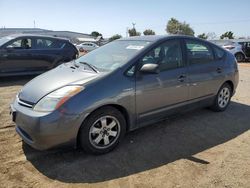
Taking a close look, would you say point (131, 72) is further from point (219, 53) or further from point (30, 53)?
point (30, 53)

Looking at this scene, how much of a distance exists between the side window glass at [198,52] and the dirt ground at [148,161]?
123cm

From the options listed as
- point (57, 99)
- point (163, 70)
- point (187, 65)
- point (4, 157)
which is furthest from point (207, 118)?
point (4, 157)

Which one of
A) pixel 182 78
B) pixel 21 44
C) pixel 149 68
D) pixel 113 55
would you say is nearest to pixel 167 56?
pixel 182 78

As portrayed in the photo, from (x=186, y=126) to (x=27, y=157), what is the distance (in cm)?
278

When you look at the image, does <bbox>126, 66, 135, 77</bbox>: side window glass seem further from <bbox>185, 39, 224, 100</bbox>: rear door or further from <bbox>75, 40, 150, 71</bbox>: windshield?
<bbox>185, 39, 224, 100</bbox>: rear door

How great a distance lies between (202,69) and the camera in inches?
206

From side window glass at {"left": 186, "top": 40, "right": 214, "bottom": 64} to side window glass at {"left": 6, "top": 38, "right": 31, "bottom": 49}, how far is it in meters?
6.41

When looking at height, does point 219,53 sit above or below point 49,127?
above

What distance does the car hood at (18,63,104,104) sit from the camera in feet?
12.1

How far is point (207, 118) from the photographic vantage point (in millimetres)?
5555

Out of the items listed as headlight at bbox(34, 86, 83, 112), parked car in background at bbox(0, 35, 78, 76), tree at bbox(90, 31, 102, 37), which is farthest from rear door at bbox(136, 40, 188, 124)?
tree at bbox(90, 31, 102, 37)

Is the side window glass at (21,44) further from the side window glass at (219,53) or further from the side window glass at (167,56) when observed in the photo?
the side window glass at (219,53)

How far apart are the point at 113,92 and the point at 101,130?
1.81 feet

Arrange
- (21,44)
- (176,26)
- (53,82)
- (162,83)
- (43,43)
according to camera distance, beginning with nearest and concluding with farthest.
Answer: (53,82) → (162,83) → (21,44) → (43,43) → (176,26)
